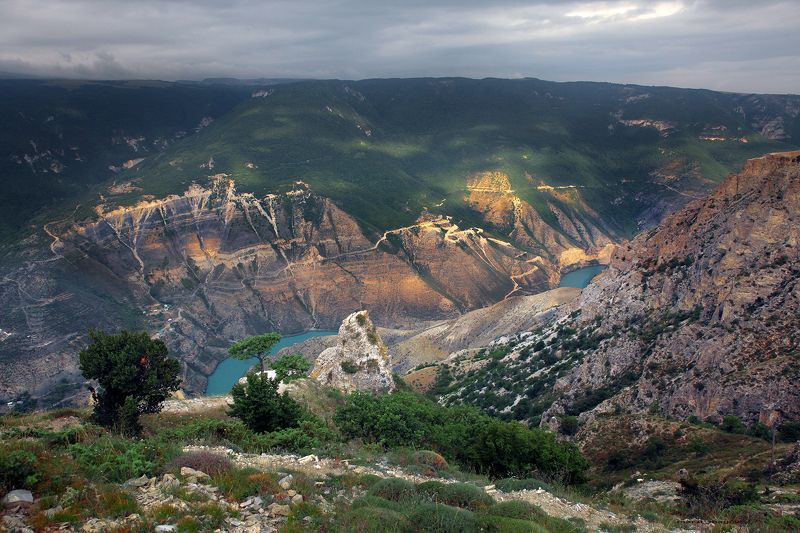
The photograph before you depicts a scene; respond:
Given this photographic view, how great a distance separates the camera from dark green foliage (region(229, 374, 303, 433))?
2041 cm

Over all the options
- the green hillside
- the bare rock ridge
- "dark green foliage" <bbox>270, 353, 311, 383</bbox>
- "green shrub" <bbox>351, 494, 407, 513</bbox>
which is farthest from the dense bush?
the green hillside

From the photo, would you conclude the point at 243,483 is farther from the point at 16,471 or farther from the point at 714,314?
the point at 714,314

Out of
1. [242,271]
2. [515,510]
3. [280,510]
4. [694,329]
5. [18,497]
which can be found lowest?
[242,271]

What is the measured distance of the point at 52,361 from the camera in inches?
2990

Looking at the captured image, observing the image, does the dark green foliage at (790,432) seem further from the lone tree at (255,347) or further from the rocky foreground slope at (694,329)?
the lone tree at (255,347)

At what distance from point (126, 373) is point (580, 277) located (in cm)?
13664

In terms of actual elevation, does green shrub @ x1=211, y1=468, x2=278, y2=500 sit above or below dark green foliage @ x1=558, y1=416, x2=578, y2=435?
above

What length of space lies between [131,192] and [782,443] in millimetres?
127574

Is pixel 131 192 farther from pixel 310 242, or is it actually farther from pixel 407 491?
pixel 407 491

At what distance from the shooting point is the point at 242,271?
11681 cm

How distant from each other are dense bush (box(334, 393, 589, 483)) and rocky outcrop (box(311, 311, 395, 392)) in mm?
18879

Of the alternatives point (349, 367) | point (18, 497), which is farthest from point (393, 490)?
point (349, 367)

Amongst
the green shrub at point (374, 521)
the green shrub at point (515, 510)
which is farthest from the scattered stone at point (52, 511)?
the green shrub at point (515, 510)

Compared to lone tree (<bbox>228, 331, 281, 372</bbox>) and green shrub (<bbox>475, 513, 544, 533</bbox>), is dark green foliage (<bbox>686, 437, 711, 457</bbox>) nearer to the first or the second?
green shrub (<bbox>475, 513, 544, 533</bbox>)
